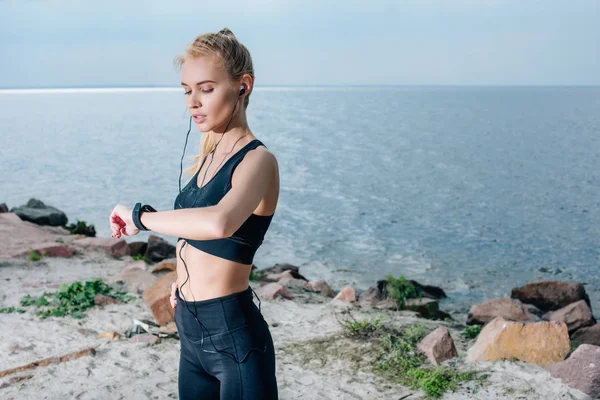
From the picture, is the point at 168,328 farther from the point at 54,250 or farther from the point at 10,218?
the point at 10,218

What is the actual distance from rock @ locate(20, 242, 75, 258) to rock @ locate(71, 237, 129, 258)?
0.62 metres

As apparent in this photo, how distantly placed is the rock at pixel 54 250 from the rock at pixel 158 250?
6.53 ft

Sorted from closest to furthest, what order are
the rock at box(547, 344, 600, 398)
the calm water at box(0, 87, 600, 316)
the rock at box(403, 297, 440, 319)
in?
the rock at box(547, 344, 600, 398)
the rock at box(403, 297, 440, 319)
the calm water at box(0, 87, 600, 316)

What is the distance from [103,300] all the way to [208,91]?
5579 millimetres

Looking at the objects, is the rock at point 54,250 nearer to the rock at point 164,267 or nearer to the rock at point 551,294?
the rock at point 164,267

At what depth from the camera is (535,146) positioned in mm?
39844

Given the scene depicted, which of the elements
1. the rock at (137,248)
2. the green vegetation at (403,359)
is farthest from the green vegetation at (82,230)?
the green vegetation at (403,359)

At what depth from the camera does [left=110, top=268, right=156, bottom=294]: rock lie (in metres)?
8.24

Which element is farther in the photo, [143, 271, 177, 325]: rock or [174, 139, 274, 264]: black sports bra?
[143, 271, 177, 325]: rock

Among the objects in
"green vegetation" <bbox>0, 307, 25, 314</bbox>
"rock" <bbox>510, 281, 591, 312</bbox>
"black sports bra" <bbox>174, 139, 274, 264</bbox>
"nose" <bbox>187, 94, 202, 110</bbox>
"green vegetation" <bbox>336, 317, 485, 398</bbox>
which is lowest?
"rock" <bbox>510, 281, 591, 312</bbox>

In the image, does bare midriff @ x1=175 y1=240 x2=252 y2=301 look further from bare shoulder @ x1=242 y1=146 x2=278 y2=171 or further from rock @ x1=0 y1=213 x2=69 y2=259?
rock @ x1=0 y1=213 x2=69 y2=259

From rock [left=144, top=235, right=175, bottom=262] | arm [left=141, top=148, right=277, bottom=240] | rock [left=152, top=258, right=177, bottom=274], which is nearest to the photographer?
arm [left=141, top=148, right=277, bottom=240]

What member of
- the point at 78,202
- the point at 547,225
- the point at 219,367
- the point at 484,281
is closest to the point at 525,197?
the point at 547,225

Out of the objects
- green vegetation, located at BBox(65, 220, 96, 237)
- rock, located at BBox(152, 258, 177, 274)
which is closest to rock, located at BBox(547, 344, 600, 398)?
rock, located at BBox(152, 258, 177, 274)
